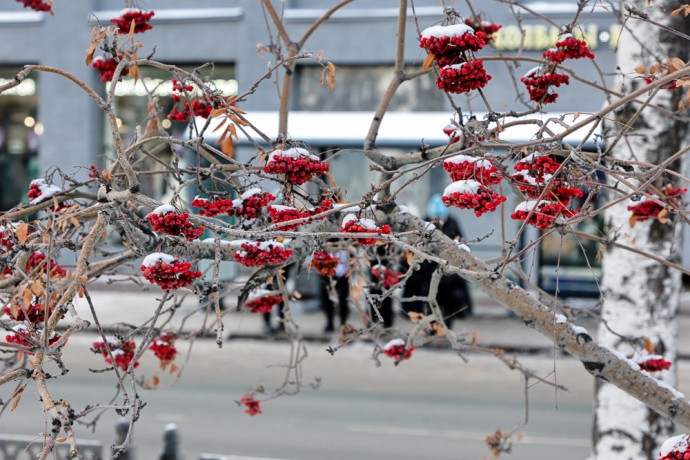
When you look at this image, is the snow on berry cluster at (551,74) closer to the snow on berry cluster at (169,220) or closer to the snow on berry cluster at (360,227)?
the snow on berry cluster at (360,227)

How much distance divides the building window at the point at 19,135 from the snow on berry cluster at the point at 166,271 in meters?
17.9

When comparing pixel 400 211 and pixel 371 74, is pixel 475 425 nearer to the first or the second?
pixel 400 211

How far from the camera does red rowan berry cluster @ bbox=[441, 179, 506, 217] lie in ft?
9.12

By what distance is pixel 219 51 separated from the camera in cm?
1845

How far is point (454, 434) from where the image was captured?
8797 mm

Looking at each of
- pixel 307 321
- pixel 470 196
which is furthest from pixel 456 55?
pixel 307 321

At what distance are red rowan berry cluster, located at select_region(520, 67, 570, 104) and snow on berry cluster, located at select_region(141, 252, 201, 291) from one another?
1565 millimetres

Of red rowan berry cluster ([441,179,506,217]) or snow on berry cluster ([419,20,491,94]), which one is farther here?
snow on berry cluster ([419,20,491,94])

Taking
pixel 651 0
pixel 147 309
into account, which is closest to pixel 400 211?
pixel 651 0

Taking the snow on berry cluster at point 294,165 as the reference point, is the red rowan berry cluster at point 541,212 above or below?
below

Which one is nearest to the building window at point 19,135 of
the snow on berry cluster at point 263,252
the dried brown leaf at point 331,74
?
the dried brown leaf at point 331,74

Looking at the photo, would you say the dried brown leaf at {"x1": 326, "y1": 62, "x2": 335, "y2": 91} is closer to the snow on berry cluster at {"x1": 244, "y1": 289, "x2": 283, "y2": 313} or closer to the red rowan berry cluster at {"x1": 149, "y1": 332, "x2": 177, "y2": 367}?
the snow on berry cluster at {"x1": 244, "y1": 289, "x2": 283, "y2": 313}

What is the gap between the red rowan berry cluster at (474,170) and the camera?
290cm

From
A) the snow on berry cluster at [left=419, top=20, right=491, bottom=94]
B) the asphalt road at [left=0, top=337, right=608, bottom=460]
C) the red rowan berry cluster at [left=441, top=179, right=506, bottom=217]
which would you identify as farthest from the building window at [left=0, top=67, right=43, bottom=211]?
→ the red rowan berry cluster at [left=441, top=179, right=506, bottom=217]
